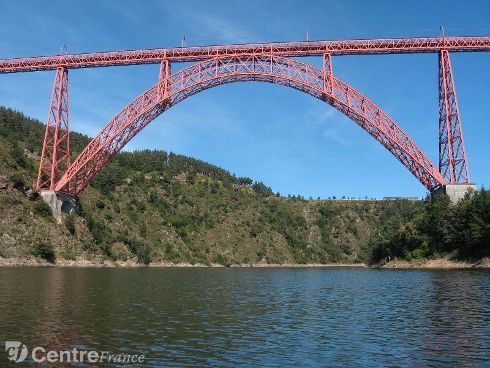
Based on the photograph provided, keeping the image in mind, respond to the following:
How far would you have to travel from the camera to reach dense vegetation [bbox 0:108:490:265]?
165 feet

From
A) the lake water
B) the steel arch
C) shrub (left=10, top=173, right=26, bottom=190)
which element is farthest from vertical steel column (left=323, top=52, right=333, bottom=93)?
shrub (left=10, top=173, right=26, bottom=190)

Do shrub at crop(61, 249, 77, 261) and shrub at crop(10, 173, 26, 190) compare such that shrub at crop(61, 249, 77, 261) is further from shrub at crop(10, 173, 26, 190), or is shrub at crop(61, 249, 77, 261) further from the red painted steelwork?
the red painted steelwork

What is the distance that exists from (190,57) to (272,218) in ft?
262

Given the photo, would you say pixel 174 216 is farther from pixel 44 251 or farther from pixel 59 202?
pixel 44 251

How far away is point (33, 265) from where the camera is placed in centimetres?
4872

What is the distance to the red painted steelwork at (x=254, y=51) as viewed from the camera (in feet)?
143

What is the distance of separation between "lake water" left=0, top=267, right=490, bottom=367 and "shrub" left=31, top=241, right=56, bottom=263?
2903 centimetres

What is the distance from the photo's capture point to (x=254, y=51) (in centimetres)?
4678

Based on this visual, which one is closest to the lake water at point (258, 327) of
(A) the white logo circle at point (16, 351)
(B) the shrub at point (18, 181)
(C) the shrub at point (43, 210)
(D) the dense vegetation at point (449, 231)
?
(A) the white logo circle at point (16, 351)

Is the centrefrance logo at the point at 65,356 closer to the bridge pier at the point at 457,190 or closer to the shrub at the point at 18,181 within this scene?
the bridge pier at the point at 457,190

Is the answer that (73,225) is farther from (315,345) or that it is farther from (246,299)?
(315,345)

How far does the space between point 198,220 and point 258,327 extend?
91120mm

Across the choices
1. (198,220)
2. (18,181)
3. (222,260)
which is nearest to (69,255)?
(18,181)

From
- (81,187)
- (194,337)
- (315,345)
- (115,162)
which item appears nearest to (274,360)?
(315,345)
